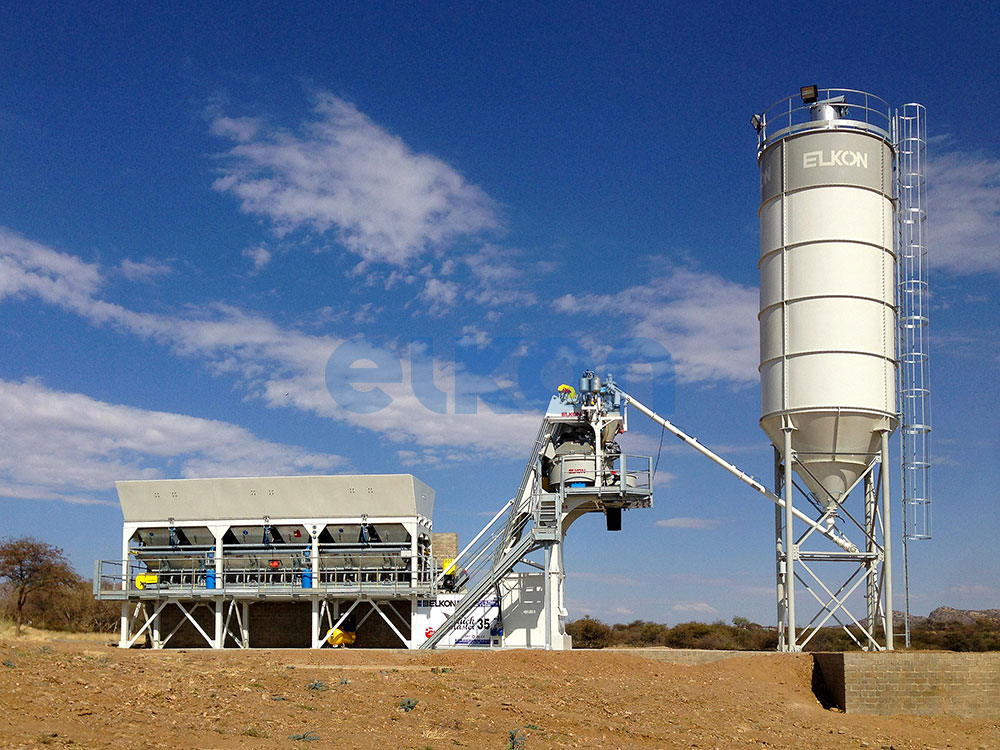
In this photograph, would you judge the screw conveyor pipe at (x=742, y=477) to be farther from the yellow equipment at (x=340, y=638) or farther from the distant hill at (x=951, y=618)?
the distant hill at (x=951, y=618)

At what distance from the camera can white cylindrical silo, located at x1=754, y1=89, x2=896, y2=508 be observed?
30906 millimetres

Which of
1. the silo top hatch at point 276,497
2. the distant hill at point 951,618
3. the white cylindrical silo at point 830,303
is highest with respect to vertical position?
the white cylindrical silo at point 830,303

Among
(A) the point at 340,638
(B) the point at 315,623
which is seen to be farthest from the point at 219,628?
(A) the point at 340,638

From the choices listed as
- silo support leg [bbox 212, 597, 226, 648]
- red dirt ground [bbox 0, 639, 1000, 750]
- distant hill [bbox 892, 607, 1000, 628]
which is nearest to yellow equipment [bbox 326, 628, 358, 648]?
silo support leg [bbox 212, 597, 226, 648]

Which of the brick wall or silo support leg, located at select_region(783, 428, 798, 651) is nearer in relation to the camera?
the brick wall

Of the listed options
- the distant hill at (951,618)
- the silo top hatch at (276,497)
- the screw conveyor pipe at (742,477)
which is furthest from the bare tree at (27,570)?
the distant hill at (951,618)

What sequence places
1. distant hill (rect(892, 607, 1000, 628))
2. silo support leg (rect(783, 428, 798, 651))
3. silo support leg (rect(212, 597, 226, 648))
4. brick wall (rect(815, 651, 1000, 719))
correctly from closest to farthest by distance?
1. brick wall (rect(815, 651, 1000, 719))
2. silo support leg (rect(783, 428, 798, 651))
3. silo support leg (rect(212, 597, 226, 648))
4. distant hill (rect(892, 607, 1000, 628))

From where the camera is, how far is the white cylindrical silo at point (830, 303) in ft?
101

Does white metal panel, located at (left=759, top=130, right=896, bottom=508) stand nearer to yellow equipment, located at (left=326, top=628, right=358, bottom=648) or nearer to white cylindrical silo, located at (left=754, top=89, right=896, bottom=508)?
white cylindrical silo, located at (left=754, top=89, right=896, bottom=508)

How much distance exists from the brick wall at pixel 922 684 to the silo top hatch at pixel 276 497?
52.7 feet

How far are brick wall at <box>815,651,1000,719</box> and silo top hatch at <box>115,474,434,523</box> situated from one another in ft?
52.7

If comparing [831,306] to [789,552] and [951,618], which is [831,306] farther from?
[951,618]

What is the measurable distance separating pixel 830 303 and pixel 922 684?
12.1 meters

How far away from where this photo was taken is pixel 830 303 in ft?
102
